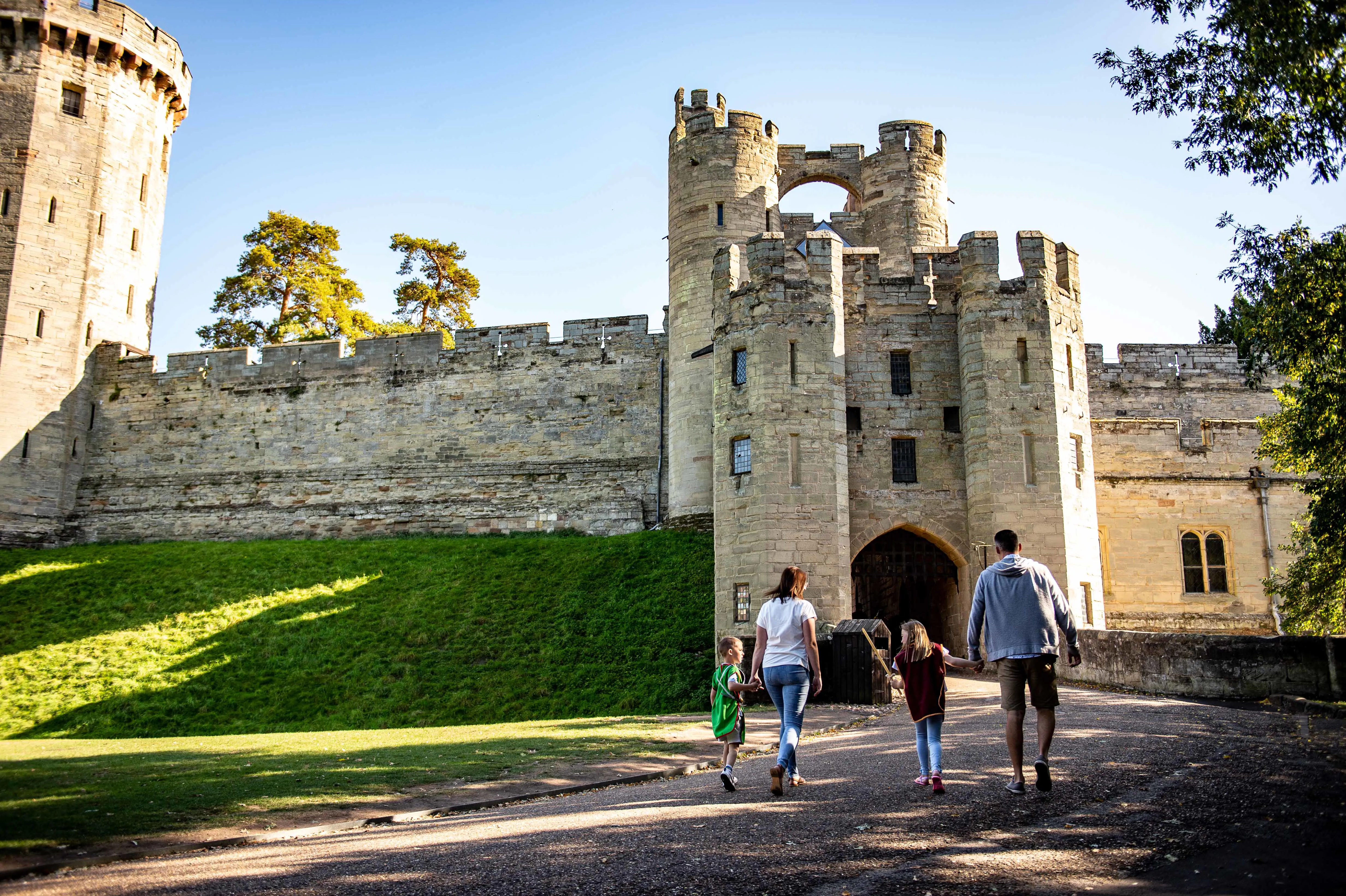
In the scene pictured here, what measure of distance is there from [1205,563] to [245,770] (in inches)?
923

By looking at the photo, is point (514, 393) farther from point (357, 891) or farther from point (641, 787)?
point (357, 891)

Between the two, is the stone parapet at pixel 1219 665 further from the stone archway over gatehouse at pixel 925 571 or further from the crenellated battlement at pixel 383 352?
the crenellated battlement at pixel 383 352

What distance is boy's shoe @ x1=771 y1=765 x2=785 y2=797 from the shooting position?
7.38m

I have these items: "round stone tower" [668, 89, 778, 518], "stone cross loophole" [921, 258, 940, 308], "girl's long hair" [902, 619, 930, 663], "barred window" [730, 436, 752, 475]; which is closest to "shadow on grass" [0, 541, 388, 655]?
"round stone tower" [668, 89, 778, 518]

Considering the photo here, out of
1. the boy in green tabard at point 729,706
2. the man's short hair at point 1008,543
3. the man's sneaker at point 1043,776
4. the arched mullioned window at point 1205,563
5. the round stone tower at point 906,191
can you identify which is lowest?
the man's sneaker at point 1043,776

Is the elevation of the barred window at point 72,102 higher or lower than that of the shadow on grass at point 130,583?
higher

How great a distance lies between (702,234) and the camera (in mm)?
26328

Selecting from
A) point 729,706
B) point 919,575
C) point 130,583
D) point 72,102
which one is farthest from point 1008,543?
point 72,102

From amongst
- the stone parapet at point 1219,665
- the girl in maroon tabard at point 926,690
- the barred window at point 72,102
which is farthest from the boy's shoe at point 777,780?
the barred window at point 72,102

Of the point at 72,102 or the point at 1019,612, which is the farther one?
the point at 72,102

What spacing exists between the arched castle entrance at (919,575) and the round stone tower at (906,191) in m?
9.28

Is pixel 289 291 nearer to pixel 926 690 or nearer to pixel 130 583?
pixel 130 583

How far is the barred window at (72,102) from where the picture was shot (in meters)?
32.7

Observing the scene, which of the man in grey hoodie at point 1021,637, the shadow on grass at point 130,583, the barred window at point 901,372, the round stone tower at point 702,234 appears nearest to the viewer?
the man in grey hoodie at point 1021,637
